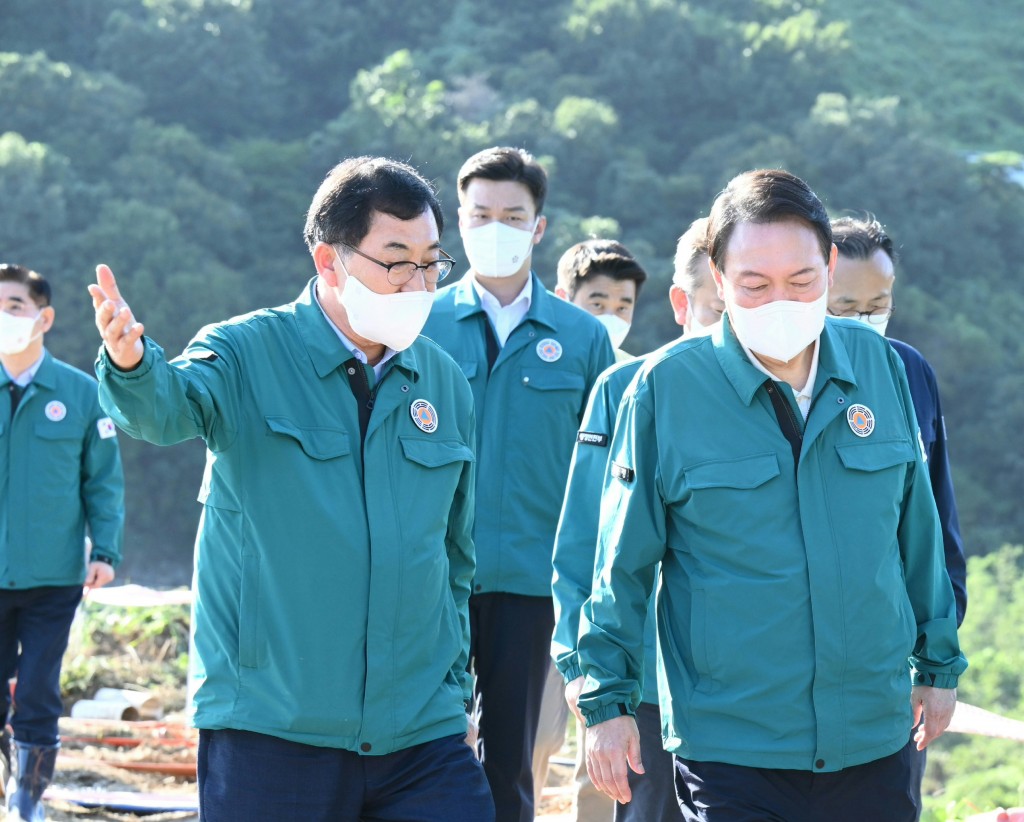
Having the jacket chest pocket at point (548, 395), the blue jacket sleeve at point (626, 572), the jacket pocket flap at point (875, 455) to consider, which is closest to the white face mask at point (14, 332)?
the jacket chest pocket at point (548, 395)

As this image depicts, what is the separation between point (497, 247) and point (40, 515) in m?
2.60

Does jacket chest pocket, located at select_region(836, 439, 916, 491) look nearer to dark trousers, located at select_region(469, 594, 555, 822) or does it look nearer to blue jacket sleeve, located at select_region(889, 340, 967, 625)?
blue jacket sleeve, located at select_region(889, 340, 967, 625)

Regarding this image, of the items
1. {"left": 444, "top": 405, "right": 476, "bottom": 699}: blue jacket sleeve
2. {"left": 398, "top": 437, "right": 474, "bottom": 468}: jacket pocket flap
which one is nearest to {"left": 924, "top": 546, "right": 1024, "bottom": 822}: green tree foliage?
{"left": 444, "top": 405, "right": 476, "bottom": 699}: blue jacket sleeve

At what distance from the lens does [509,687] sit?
15.0ft

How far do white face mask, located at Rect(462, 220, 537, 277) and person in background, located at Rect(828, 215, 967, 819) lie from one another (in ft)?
3.41

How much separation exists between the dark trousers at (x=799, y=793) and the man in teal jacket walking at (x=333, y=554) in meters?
0.51

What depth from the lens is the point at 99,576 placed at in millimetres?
6449

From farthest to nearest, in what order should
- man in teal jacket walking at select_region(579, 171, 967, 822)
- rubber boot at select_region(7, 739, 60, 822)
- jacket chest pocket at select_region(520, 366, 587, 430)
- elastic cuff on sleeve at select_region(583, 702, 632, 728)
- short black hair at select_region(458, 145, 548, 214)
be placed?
1. rubber boot at select_region(7, 739, 60, 822)
2. short black hair at select_region(458, 145, 548, 214)
3. jacket chest pocket at select_region(520, 366, 587, 430)
4. elastic cuff on sleeve at select_region(583, 702, 632, 728)
5. man in teal jacket walking at select_region(579, 171, 967, 822)

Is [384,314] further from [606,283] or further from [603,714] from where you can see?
[606,283]

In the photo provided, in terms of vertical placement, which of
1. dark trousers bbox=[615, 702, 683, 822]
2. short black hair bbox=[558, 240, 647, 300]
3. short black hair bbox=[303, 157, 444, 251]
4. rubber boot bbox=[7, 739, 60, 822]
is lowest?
rubber boot bbox=[7, 739, 60, 822]

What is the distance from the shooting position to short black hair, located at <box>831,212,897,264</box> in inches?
175

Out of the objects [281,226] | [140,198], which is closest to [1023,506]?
[281,226]

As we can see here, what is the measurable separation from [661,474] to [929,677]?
0.75 metres

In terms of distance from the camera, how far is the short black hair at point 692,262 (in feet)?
13.5
